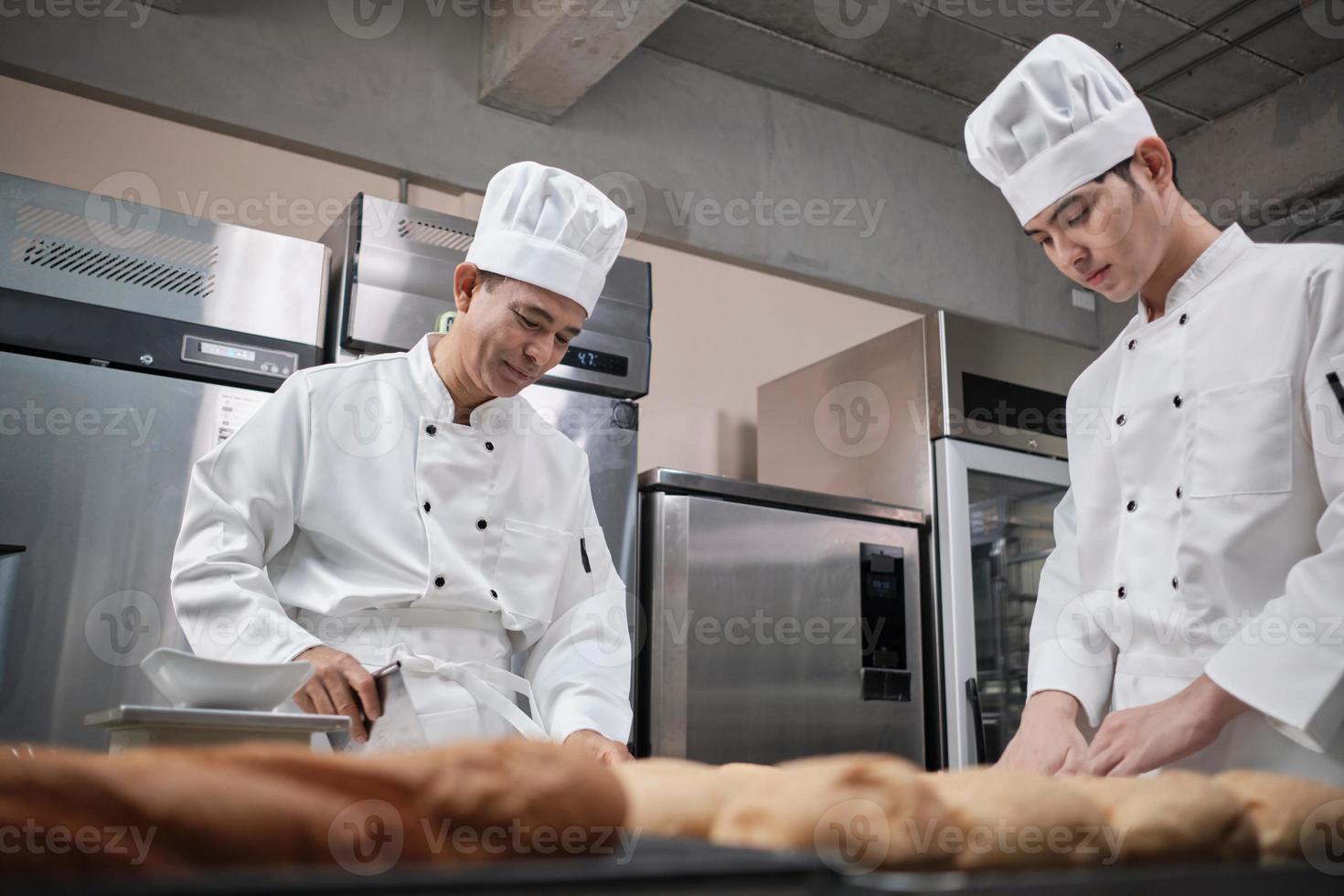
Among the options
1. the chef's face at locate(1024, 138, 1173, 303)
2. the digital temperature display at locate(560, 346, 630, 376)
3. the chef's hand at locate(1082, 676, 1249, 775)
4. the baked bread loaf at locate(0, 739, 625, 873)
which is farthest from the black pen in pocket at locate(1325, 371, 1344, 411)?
the digital temperature display at locate(560, 346, 630, 376)

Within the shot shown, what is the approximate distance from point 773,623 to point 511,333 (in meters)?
1.54

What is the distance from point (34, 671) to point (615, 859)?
81.4 inches

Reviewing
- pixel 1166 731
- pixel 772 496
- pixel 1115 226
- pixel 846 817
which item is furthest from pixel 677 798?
pixel 772 496

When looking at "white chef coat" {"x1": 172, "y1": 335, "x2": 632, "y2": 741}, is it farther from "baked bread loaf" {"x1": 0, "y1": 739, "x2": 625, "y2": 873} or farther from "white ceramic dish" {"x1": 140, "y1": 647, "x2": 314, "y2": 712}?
"baked bread loaf" {"x1": 0, "y1": 739, "x2": 625, "y2": 873}

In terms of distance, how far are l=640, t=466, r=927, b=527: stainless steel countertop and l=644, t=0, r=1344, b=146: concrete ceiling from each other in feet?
5.78

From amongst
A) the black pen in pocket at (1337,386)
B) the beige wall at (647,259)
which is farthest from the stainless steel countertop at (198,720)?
the beige wall at (647,259)

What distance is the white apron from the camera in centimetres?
149

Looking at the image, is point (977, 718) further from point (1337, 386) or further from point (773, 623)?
point (1337, 386)

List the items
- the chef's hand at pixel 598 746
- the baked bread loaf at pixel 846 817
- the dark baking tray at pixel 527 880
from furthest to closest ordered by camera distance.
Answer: the chef's hand at pixel 598 746, the baked bread loaf at pixel 846 817, the dark baking tray at pixel 527 880

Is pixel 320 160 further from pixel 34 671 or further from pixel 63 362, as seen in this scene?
pixel 34 671

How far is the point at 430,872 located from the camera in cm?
40

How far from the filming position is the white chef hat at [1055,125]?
1.45 meters

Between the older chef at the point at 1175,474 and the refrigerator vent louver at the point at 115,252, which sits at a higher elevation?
the refrigerator vent louver at the point at 115,252

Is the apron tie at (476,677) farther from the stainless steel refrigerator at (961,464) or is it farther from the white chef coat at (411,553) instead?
the stainless steel refrigerator at (961,464)
